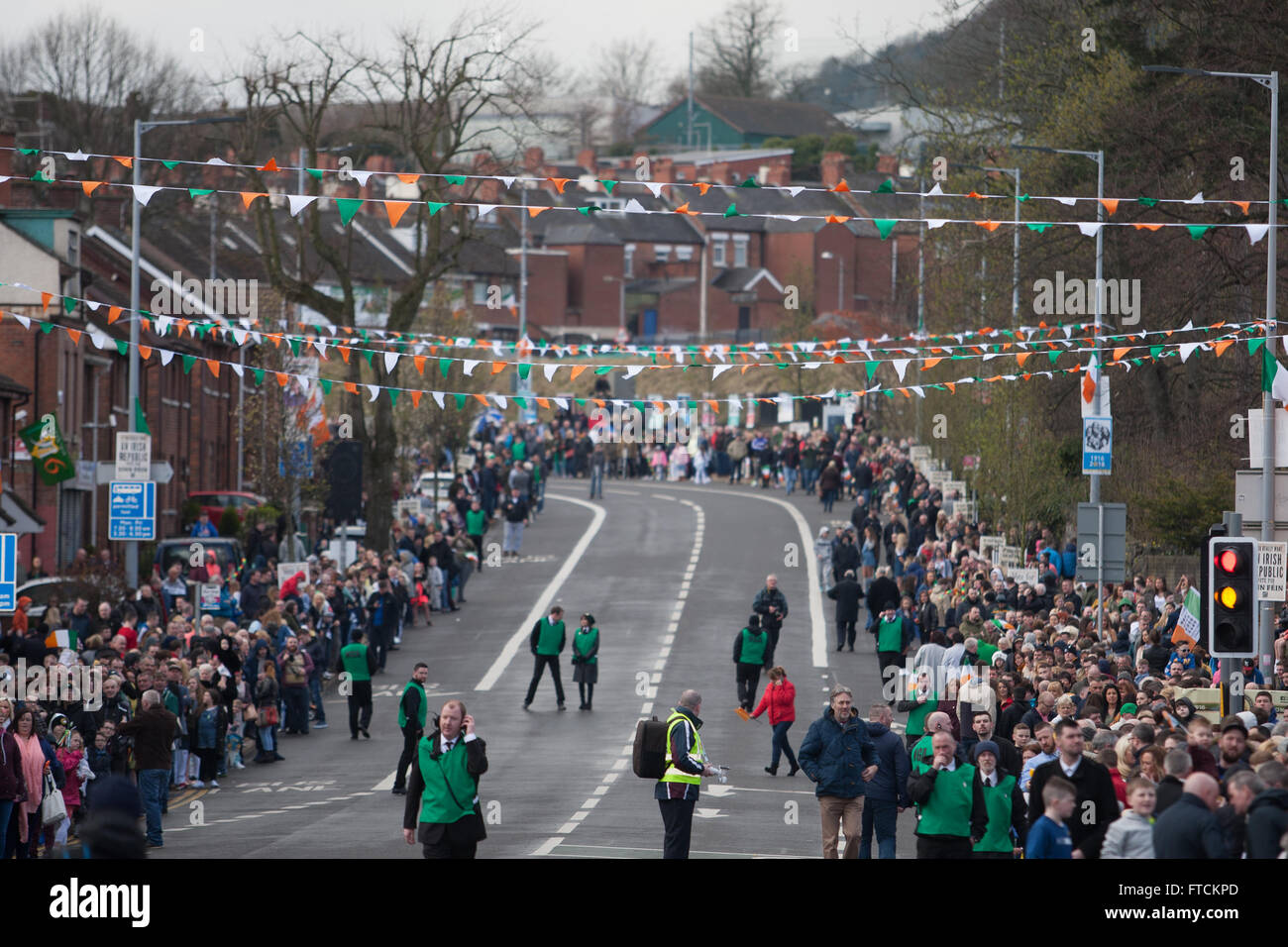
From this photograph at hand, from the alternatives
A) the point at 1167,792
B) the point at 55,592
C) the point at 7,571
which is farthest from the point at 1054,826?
the point at 55,592

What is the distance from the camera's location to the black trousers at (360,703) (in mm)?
26750

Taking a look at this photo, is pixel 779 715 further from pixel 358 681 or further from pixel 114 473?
pixel 114 473

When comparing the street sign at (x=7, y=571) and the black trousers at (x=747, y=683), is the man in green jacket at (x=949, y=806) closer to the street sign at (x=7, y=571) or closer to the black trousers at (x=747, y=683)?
the street sign at (x=7, y=571)

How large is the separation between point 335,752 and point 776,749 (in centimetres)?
589

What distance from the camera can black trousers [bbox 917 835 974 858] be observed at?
14502 mm

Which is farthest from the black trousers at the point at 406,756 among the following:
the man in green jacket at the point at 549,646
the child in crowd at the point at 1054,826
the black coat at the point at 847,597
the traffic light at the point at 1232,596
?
the black coat at the point at 847,597

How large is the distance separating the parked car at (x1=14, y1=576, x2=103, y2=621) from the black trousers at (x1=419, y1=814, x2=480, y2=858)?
51.7 feet

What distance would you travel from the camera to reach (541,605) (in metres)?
38.8

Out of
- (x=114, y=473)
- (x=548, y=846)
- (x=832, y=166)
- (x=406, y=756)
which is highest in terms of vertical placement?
(x=832, y=166)

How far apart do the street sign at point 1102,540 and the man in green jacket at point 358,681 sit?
927cm

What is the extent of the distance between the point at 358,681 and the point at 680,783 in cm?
1129
